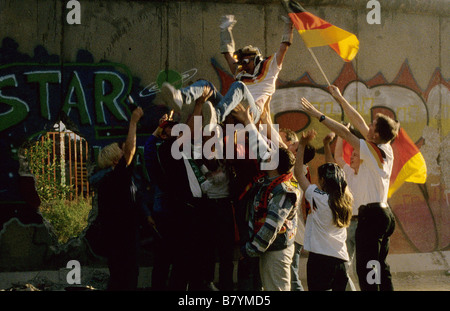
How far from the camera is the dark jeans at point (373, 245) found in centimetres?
508

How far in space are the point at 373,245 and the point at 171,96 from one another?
256cm

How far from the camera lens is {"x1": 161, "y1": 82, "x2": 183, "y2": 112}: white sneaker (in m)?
4.69

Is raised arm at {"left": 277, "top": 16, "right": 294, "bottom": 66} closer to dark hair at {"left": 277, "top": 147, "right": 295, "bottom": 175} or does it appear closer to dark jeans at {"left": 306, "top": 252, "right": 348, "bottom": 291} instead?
dark hair at {"left": 277, "top": 147, "right": 295, "bottom": 175}

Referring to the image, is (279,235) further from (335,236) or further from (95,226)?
(95,226)

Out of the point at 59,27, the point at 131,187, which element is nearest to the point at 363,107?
the point at 131,187

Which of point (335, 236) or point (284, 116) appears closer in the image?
point (335, 236)

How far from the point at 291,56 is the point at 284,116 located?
92cm

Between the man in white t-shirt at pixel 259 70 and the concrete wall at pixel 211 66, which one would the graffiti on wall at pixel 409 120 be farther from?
the man in white t-shirt at pixel 259 70

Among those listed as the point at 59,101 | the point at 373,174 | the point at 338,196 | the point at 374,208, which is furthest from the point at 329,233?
the point at 59,101

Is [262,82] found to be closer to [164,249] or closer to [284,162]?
[284,162]

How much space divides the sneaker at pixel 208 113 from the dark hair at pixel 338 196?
1.28 metres

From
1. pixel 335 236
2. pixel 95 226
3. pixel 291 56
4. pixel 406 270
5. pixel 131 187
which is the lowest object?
pixel 406 270

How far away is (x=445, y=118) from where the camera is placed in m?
8.02

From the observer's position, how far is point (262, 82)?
6.09 metres
